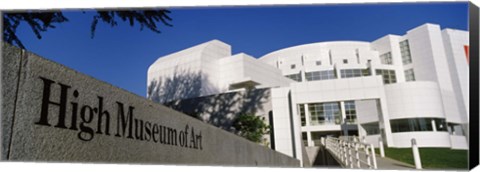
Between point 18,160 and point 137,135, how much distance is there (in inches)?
28.3

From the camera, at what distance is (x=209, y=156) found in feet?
11.0

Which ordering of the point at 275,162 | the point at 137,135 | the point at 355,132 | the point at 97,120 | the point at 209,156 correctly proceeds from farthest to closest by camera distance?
the point at 355,132 → the point at 275,162 → the point at 209,156 → the point at 137,135 → the point at 97,120

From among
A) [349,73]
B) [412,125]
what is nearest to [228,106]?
[412,125]

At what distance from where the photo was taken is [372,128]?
90.6 ft

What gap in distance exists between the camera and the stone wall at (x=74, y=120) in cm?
145

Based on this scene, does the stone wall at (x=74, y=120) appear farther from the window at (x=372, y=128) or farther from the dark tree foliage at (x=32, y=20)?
the window at (x=372, y=128)

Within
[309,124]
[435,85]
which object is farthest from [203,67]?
[435,85]

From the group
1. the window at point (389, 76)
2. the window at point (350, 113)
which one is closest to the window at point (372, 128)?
the window at point (350, 113)

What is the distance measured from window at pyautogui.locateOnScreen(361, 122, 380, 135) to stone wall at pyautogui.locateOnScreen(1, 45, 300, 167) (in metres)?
26.5

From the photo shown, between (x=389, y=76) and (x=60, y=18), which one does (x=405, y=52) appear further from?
(x=60, y=18)

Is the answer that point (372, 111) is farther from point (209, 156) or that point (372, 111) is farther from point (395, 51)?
point (209, 156)

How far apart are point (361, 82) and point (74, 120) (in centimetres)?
2001

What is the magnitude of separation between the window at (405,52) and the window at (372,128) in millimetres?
10109

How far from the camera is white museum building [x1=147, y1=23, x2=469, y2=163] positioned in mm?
24312
